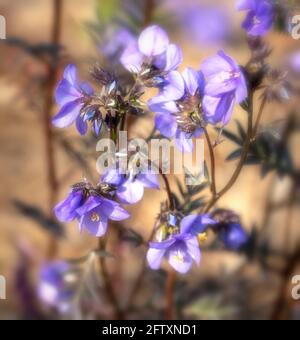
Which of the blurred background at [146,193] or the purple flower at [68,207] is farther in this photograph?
the blurred background at [146,193]

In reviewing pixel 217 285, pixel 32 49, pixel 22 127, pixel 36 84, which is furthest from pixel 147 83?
pixel 22 127

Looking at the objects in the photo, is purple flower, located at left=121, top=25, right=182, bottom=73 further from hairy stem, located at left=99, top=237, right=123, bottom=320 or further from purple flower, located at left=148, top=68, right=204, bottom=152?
hairy stem, located at left=99, top=237, right=123, bottom=320

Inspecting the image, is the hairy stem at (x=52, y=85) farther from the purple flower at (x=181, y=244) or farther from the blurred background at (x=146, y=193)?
the purple flower at (x=181, y=244)

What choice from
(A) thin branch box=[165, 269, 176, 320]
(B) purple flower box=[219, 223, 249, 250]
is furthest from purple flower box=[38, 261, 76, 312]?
Result: (B) purple flower box=[219, 223, 249, 250]

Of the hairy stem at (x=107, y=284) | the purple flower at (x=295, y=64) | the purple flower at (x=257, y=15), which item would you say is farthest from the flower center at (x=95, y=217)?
the purple flower at (x=295, y=64)

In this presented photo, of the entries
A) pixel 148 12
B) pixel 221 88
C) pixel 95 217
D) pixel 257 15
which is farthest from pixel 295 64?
pixel 95 217

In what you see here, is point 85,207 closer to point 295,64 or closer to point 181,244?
point 181,244
